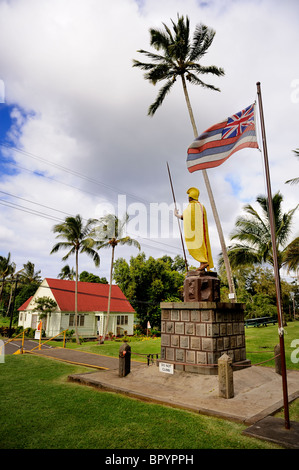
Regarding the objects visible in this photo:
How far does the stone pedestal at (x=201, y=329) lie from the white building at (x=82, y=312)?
2181cm

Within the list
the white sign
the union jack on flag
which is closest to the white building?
the white sign

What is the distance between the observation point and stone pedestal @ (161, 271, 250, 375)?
8688mm

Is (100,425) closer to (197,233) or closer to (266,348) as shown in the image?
(197,233)

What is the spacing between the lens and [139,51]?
17.6m

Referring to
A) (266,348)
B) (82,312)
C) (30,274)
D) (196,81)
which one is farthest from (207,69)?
(30,274)

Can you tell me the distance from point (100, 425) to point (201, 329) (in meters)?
4.20

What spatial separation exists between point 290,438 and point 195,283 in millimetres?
5254

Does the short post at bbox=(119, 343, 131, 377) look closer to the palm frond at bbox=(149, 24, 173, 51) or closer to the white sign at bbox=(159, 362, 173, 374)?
the white sign at bbox=(159, 362, 173, 374)

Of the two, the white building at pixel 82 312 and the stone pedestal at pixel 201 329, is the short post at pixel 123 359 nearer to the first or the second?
the stone pedestal at pixel 201 329

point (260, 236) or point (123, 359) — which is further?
point (260, 236)

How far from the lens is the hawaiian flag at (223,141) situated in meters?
7.53

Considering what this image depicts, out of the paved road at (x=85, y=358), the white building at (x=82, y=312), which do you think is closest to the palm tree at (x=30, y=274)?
the white building at (x=82, y=312)

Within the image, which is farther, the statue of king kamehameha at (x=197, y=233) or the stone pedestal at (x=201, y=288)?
the statue of king kamehameha at (x=197, y=233)

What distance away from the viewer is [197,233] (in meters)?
10.2
